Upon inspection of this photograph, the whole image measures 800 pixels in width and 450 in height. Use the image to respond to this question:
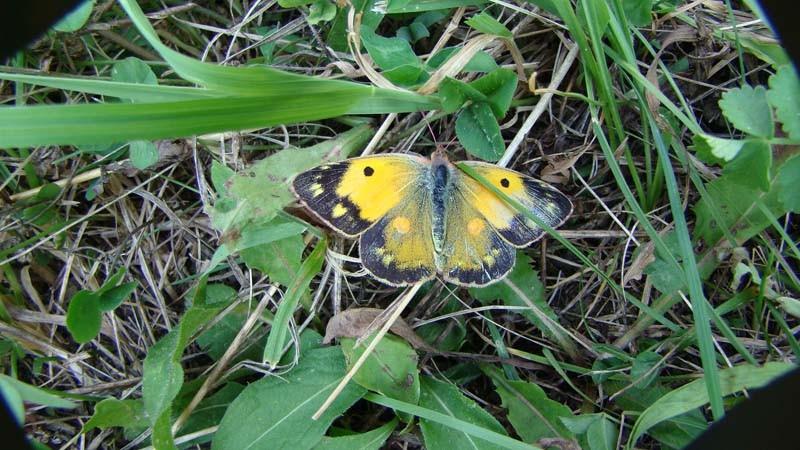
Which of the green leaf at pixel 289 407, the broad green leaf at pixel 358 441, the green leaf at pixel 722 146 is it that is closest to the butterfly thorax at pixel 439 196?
the green leaf at pixel 289 407

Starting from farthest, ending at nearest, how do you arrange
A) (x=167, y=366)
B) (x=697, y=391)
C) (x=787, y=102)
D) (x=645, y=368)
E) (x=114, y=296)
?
1. (x=114, y=296)
2. (x=167, y=366)
3. (x=645, y=368)
4. (x=697, y=391)
5. (x=787, y=102)

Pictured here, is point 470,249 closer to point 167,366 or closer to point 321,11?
point 321,11

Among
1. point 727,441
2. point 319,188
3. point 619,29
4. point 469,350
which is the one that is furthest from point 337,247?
point 727,441

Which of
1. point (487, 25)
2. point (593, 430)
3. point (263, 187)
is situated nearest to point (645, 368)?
point (593, 430)

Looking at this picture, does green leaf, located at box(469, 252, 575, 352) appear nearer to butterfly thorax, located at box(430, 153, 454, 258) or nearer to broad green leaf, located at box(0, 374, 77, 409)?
butterfly thorax, located at box(430, 153, 454, 258)

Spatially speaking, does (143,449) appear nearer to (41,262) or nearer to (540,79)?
(41,262)

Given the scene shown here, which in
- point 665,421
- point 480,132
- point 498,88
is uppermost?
point 498,88
